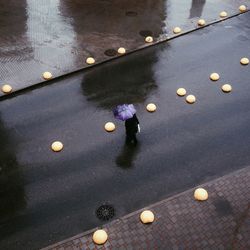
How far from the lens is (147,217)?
27.1 ft

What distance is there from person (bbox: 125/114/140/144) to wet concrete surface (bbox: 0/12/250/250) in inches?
10.8

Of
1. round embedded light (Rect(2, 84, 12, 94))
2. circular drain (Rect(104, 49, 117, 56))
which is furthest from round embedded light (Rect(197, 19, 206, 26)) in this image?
round embedded light (Rect(2, 84, 12, 94))

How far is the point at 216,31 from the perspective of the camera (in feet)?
49.1

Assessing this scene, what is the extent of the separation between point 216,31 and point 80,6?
20.6 feet

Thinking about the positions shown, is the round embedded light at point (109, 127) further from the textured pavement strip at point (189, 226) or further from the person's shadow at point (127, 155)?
the textured pavement strip at point (189, 226)

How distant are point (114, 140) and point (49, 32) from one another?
6.65 m

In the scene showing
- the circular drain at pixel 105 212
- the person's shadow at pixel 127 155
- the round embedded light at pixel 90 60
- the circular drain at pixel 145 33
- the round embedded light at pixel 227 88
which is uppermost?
the round embedded light at pixel 227 88

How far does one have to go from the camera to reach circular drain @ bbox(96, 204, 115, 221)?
27.8 ft

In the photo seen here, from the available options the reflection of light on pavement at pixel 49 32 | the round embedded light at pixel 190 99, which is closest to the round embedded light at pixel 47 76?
the reflection of light on pavement at pixel 49 32

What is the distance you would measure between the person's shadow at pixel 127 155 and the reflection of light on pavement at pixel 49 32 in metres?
4.57

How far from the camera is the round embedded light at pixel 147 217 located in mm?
8250

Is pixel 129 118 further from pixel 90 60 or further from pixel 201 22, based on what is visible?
pixel 201 22

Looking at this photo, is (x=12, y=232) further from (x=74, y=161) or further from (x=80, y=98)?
(x=80, y=98)

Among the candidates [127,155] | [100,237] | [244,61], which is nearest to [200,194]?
[127,155]
